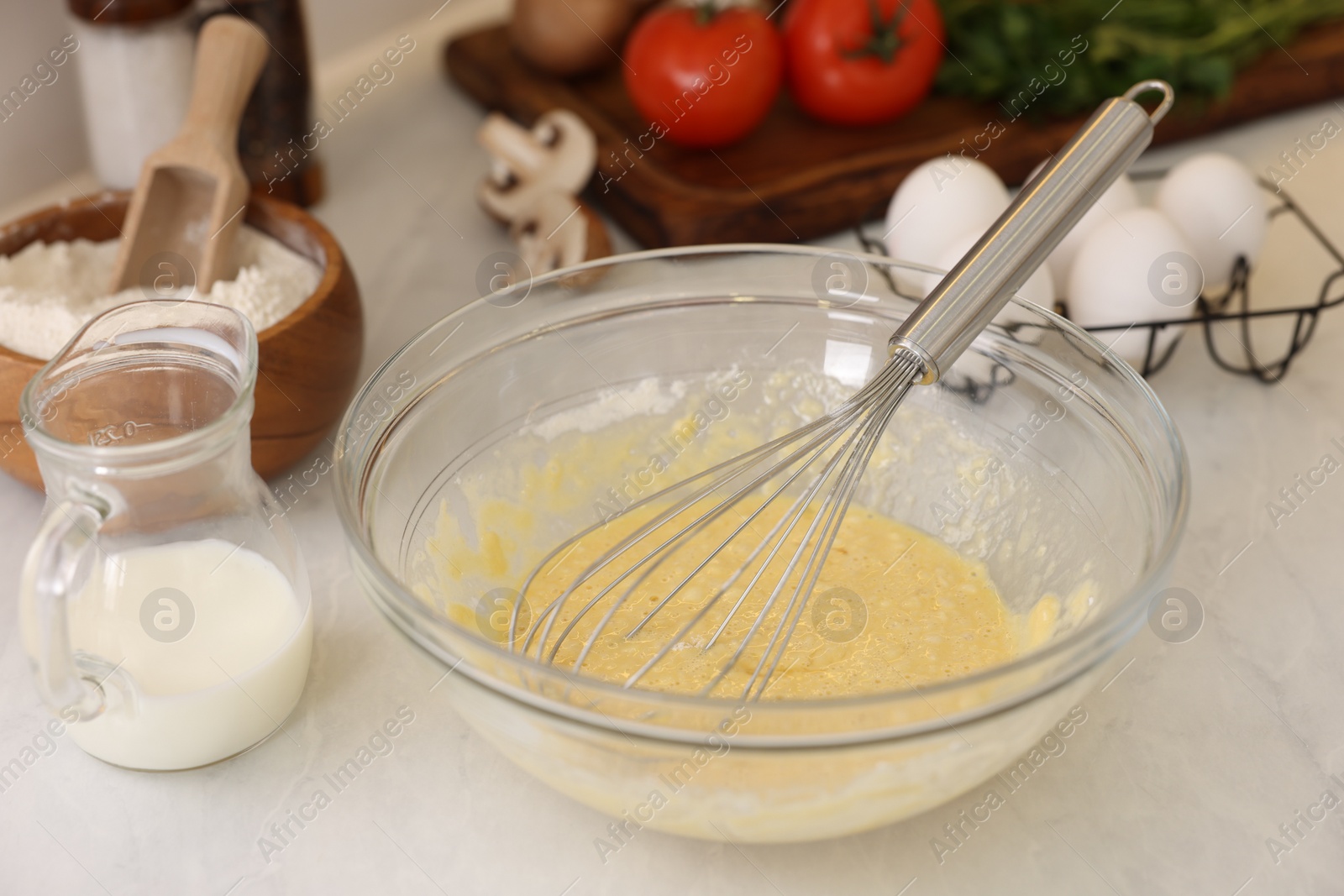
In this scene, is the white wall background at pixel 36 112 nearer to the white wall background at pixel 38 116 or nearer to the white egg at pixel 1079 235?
the white wall background at pixel 38 116

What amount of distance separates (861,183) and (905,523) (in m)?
0.40

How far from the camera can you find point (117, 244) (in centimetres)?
81

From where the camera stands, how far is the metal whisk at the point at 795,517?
0.57 metres

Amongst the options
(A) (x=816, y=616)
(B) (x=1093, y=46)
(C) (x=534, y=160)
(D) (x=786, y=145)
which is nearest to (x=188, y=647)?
(A) (x=816, y=616)

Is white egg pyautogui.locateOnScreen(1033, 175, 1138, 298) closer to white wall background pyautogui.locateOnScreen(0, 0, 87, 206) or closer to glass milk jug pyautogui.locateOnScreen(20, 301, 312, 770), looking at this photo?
glass milk jug pyautogui.locateOnScreen(20, 301, 312, 770)

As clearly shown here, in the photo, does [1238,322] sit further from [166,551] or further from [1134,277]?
[166,551]

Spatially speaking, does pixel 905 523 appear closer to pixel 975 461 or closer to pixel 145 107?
pixel 975 461

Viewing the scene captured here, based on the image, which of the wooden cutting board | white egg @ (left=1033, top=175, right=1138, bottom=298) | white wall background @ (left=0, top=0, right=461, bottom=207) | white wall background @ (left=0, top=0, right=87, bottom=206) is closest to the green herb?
the wooden cutting board

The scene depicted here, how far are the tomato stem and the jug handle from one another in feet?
2.49

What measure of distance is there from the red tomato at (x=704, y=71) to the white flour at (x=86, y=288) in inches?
14.4

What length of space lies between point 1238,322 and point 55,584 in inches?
32.8

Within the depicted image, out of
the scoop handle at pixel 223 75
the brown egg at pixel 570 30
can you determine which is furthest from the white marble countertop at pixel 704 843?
the brown egg at pixel 570 30

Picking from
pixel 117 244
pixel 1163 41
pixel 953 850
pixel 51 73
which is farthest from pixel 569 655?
pixel 1163 41

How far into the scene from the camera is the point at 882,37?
1.04m
